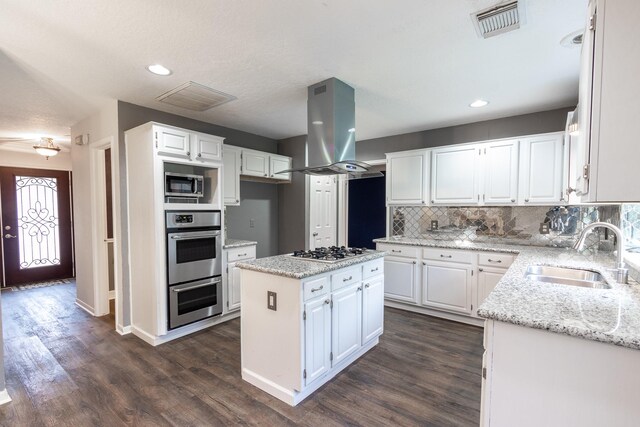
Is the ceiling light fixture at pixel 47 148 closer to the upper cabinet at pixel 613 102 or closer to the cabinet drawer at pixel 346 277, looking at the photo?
the cabinet drawer at pixel 346 277

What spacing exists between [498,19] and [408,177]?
2444 millimetres

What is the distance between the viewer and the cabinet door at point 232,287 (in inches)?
142

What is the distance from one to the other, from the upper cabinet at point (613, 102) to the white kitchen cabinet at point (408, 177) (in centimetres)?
286

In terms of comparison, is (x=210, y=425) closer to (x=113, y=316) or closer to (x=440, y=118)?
(x=113, y=316)

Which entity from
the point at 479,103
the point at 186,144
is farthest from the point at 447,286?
the point at 186,144

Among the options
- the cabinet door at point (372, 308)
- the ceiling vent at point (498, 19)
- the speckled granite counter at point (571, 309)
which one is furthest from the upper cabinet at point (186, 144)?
the speckled granite counter at point (571, 309)

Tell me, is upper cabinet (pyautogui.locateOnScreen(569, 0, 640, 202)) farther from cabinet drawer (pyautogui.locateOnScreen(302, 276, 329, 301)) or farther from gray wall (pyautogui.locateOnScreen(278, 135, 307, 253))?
gray wall (pyautogui.locateOnScreen(278, 135, 307, 253))

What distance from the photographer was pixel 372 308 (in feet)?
9.21

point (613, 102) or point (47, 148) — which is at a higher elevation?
point (47, 148)

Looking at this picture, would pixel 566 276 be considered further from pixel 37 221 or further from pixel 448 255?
pixel 37 221

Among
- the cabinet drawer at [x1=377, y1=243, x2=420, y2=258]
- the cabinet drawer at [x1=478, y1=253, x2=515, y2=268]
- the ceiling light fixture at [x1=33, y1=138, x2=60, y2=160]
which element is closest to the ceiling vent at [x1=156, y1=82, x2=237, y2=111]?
the cabinet drawer at [x1=377, y1=243, x2=420, y2=258]

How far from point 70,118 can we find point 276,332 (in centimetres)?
382

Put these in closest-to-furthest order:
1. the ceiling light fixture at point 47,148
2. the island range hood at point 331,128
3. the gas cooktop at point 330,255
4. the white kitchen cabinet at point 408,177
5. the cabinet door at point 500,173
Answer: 1. the gas cooktop at point 330,255
2. the island range hood at point 331,128
3. the cabinet door at point 500,173
4. the white kitchen cabinet at point 408,177
5. the ceiling light fixture at point 47,148

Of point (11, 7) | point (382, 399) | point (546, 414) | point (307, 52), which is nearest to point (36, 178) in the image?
point (11, 7)
